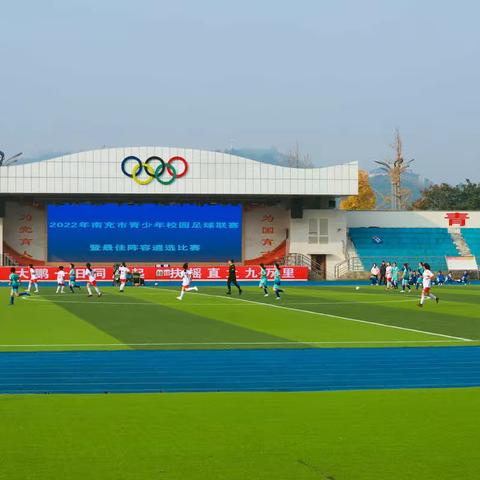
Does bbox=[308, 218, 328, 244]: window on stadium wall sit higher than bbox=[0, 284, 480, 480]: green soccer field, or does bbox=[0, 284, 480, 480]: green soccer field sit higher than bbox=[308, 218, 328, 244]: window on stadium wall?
bbox=[308, 218, 328, 244]: window on stadium wall

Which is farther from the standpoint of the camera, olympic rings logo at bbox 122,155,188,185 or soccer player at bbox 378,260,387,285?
olympic rings logo at bbox 122,155,188,185

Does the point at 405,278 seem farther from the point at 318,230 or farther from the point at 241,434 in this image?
the point at 241,434

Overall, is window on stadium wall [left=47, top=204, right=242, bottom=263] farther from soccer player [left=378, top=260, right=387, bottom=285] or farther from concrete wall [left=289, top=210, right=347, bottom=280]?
soccer player [left=378, top=260, right=387, bottom=285]

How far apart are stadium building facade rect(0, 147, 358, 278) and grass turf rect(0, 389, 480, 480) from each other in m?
64.7

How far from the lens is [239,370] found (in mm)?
17344

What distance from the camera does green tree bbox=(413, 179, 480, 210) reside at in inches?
5118

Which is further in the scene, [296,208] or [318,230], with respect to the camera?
[318,230]

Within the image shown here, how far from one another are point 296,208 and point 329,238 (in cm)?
388

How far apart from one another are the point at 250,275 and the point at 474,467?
65.3 meters

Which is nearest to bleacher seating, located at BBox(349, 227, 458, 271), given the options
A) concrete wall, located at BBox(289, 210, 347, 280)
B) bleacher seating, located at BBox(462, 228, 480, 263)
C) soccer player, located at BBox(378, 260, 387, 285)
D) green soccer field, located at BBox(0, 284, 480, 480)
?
bleacher seating, located at BBox(462, 228, 480, 263)

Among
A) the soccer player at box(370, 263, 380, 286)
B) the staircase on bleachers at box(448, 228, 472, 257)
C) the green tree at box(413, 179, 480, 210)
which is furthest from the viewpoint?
the green tree at box(413, 179, 480, 210)

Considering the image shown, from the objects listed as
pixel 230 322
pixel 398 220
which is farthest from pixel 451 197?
pixel 230 322

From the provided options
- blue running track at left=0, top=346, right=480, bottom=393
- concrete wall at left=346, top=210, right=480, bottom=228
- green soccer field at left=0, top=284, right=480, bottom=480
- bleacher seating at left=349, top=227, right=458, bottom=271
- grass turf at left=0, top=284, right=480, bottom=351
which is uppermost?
concrete wall at left=346, top=210, right=480, bottom=228

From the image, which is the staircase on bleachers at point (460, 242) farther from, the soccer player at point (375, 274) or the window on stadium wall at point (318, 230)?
the soccer player at point (375, 274)
